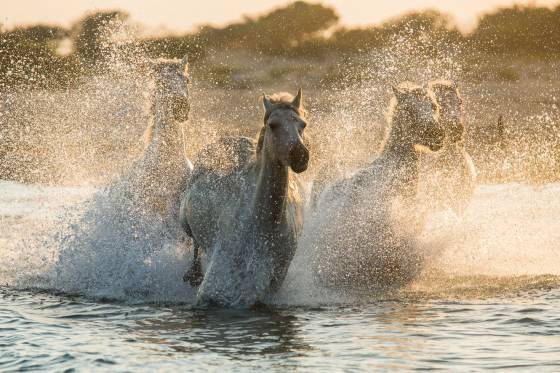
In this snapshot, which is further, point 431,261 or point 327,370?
point 431,261

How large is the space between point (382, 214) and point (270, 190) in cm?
280

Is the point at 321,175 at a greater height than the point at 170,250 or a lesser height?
greater

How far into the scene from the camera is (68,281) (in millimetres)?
10938

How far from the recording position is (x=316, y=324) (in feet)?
27.2

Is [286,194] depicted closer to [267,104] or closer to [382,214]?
[267,104]

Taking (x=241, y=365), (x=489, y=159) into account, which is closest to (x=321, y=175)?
(x=241, y=365)

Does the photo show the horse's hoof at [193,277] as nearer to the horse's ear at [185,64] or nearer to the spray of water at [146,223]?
the spray of water at [146,223]

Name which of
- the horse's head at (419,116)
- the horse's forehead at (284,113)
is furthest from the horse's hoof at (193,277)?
the horse's head at (419,116)

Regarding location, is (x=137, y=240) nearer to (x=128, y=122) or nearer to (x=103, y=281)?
(x=103, y=281)

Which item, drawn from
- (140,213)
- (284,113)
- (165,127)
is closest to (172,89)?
(165,127)

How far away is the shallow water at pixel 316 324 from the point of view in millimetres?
6906

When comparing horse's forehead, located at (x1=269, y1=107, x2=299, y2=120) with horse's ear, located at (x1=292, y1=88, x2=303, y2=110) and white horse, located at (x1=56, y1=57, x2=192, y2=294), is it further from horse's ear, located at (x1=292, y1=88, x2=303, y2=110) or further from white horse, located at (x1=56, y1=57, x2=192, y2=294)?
white horse, located at (x1=56, y1=57, x2=192, y2=294)

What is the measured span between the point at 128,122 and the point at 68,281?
4619 mm

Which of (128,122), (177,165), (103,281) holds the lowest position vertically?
(103,281)
